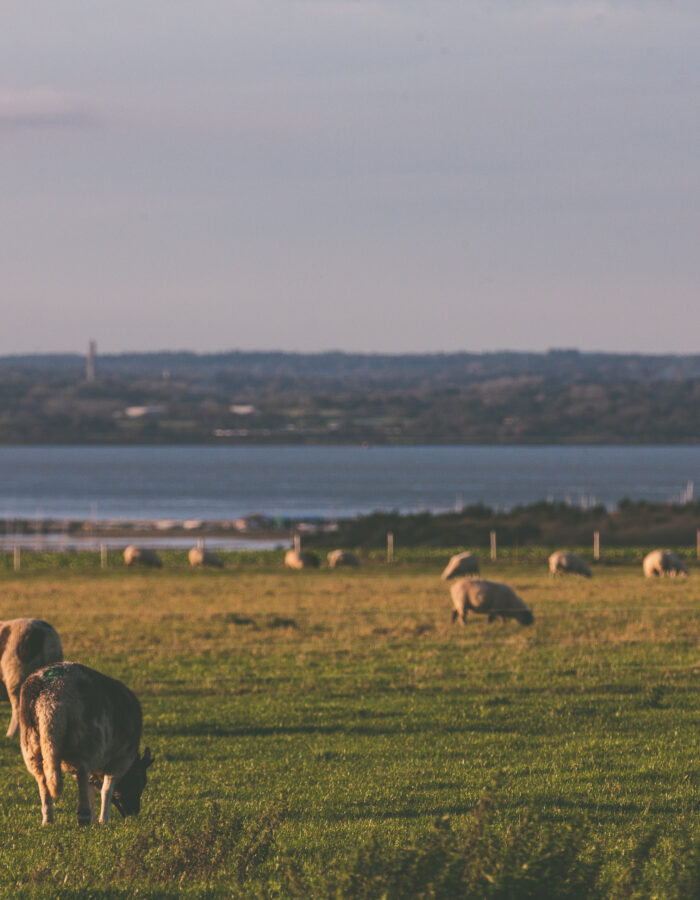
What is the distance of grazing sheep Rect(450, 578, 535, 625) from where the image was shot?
3075 centimetres

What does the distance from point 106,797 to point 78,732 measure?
906mm

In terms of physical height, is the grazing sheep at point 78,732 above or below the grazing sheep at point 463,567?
above

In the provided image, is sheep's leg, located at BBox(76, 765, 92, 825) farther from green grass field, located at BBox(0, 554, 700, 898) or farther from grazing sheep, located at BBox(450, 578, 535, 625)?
grazing sheep, located at BBox(450, 578, 535, 625)

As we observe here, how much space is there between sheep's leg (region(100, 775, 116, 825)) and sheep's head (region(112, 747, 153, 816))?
0.21 m

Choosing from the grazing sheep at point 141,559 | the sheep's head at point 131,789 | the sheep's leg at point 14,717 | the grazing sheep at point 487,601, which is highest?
the sheep's head at point 131,789

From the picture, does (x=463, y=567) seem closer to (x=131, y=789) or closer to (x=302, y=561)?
(x=302, y=561)

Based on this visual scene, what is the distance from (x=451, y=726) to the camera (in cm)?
1753

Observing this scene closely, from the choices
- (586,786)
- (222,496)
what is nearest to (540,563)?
(586,786)

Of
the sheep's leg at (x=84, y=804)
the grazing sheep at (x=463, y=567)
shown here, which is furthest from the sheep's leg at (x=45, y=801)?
the grazing sheep at (x=463, y=567)

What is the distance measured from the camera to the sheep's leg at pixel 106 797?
11.8 meters

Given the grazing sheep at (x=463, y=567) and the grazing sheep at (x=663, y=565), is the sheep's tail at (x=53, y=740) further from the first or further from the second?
the grazing sheep at (x=663, y=565)

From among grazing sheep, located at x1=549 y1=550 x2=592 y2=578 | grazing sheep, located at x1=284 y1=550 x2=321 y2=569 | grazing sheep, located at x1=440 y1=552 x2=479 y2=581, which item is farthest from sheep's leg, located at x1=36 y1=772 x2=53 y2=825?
grazing sheep, located at x1=284 y1=550 x2=321 y2=569

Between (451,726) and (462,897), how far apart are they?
34.5ft

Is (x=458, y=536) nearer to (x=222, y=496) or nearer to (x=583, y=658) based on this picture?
(x=583, y=658)
